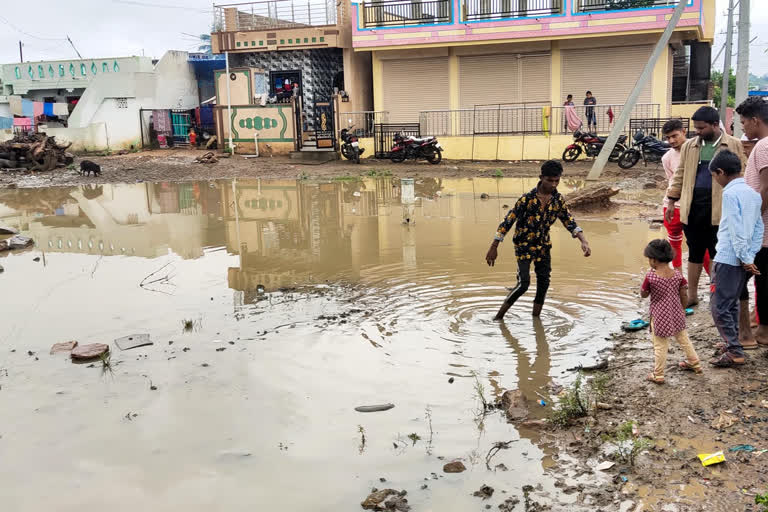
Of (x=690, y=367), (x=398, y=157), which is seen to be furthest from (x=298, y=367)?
(x=398, y=157)

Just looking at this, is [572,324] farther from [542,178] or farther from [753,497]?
[753,497]

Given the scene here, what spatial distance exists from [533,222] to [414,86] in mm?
21047

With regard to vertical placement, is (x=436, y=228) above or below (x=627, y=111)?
below

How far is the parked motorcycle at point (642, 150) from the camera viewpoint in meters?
19.1

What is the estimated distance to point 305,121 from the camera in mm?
27531

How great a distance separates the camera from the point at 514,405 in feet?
15.5

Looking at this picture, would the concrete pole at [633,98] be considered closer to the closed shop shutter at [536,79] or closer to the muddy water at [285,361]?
the muddy water at [285,361]

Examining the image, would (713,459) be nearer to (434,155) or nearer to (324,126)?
(434,155)

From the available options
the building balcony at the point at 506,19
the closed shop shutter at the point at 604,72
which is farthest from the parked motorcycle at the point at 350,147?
the closed shop shutter at the point at 604,72

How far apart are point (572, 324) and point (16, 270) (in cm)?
754

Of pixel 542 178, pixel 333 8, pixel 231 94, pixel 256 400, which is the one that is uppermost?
pixel 333 8

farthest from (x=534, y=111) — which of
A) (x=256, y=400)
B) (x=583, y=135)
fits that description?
(x=256, y=400)

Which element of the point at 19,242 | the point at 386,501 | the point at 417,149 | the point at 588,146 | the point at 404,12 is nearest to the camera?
the point at 386,501

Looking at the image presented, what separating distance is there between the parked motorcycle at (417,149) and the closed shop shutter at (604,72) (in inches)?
231
